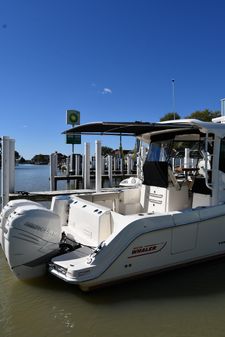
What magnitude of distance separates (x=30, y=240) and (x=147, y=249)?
162 cm

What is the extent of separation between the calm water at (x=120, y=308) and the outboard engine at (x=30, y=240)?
0.38 m

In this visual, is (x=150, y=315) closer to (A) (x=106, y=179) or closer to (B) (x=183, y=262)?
(B) (x=183, y=262)

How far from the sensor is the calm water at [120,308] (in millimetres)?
3832

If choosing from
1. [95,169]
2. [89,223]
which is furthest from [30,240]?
[95,169]

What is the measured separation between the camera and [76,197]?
6102 millimetres

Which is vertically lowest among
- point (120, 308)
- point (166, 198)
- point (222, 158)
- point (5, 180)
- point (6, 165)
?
point (120, 308)

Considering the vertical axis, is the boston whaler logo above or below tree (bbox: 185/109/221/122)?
below

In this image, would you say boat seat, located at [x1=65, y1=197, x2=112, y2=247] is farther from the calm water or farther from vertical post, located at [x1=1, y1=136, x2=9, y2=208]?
vertical post, located at [x1=1, y1=136, x2=9, y2=208]

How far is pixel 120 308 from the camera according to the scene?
4293 mm

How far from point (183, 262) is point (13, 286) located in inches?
102

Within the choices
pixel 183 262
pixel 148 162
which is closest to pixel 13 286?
pixel 183 262

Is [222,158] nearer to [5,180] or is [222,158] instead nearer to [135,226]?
[135,226]

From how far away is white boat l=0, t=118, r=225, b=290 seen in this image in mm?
4492

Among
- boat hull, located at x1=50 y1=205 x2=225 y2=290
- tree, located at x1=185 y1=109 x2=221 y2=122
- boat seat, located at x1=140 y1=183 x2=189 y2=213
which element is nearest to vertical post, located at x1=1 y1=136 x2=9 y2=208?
boat seat, located at x1=140 y1=183 x2=189 y2=213
